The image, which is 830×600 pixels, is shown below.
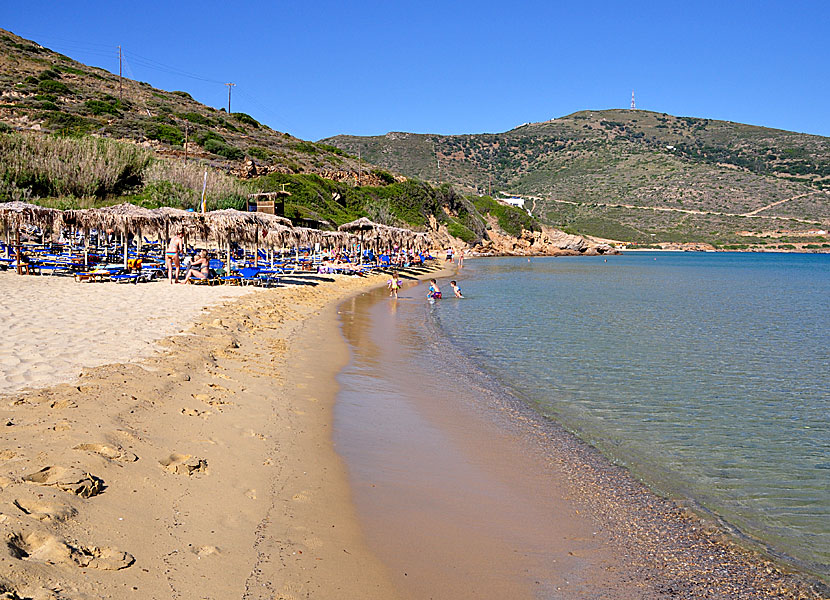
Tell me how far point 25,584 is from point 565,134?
390 feet

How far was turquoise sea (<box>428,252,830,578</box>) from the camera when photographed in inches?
180

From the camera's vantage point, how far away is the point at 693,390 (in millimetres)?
7887

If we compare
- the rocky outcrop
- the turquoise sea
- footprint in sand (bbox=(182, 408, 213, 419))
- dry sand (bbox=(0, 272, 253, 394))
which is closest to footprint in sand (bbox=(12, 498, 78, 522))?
footprint in sand (bbox=(182, 408, 213, 419))

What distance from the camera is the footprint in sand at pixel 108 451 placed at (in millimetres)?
3707

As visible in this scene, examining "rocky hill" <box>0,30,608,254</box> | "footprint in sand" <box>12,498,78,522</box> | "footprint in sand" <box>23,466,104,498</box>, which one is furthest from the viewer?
"rocky hill" <box>0,30,608,254</box>

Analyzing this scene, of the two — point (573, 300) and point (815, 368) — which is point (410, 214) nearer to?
point (573, 300)

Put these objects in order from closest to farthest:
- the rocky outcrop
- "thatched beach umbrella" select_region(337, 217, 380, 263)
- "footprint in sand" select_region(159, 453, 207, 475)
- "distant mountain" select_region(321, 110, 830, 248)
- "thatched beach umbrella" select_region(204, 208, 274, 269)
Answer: "footprint in sand" select_region(159, 453, 207, 475), "thatched beach umbrella" select_region(204, 208, 274, 269), "thatched beach umbrella" select_region(337, 217, 380, 263), the rocky outcrop, "distant mountain" select_region(321, 110, 830, 248)

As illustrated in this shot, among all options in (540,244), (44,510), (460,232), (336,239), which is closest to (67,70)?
(460,232)

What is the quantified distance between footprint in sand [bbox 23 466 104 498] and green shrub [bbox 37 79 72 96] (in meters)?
57.3

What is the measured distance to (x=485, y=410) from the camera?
671 cm

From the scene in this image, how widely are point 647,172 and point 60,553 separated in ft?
329

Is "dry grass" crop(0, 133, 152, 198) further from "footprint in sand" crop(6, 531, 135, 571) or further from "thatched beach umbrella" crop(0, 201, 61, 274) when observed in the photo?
"footprint in sand" crop(6, 531, 135, 571)

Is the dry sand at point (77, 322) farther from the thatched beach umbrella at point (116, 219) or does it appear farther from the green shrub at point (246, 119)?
the green shrub at point (246, 119)

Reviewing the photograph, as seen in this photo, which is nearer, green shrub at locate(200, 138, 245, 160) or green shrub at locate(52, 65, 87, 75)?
green shrub at locate(200, 138, 245, 160)
